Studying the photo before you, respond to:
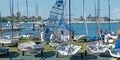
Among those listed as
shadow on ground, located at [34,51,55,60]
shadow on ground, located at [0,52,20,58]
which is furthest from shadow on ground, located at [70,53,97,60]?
shadow on ground, located at [0,52,20,58]

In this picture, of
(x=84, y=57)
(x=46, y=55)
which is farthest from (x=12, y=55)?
(x=84, y=57)

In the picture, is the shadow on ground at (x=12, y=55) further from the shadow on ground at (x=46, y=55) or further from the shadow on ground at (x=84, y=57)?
the shadow on ground at (x=84, y=57)

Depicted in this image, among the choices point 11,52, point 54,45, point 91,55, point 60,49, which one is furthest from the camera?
point 54,45

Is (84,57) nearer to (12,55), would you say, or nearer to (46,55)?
(46,55)

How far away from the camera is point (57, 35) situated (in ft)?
89.4

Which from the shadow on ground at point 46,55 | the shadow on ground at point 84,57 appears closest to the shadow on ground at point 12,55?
the shadow on ground at point 46,55

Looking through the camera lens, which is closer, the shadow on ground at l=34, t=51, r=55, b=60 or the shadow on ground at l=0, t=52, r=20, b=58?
the shadow on ground at l=34, t=51, r=55, b=60

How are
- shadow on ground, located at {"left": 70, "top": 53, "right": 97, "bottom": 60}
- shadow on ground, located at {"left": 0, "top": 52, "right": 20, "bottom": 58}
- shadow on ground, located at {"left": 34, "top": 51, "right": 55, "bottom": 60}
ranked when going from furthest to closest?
1. shadow on ground, located at {"left": 0, "top": 52, "right": 20, "bottom": 58}
2. shadow on ground, located at {"left": 34, "top": 51, "right": 55, "bottom": 60}
3. shadow on ground, located at {"left": 70, "top": 53, "right": 97, "bottom": 60}

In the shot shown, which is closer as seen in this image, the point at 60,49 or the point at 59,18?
the point at 60,49

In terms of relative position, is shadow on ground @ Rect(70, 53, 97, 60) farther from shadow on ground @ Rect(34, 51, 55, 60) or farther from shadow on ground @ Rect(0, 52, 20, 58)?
shadow on ground @ Rect(0, 52, 20, 58)

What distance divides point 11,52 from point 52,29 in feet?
16.5

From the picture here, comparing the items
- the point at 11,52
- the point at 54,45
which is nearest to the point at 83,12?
the point at 54,45

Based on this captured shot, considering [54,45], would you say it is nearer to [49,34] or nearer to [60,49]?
[49,34]

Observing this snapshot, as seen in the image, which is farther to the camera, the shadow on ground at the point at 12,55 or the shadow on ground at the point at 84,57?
the shadow on ground at the point at 12,55
